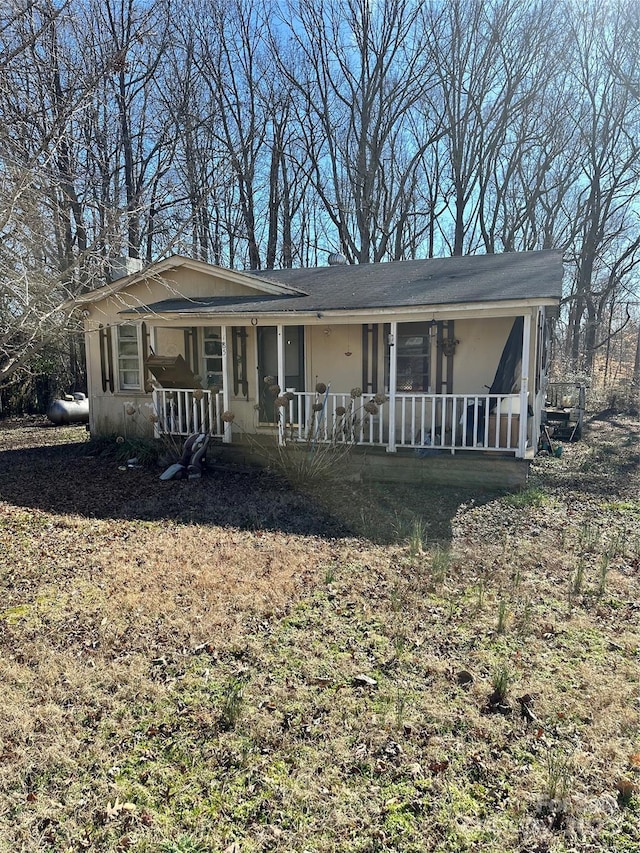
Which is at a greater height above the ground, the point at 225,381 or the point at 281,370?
the point at 281,370

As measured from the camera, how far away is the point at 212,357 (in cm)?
1137

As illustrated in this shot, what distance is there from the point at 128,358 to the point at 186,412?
2725 mm

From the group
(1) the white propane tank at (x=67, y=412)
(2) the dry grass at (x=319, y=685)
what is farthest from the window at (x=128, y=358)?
(2) the dry grass at (x=319, y=685)

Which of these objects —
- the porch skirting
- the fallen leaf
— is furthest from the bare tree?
the fallen leaf

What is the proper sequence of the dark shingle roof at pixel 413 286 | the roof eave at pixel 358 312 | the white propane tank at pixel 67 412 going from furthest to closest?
1. the white propane tank at pixel 67 412
2. the dark shingle roof at pixel 413 286
3. the roof eave at pixel 358 312

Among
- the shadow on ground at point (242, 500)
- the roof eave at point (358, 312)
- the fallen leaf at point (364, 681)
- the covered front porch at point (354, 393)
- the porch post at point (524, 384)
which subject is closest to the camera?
the fallen leaf at point (364, 681)

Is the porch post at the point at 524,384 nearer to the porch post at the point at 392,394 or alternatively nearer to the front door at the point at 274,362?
the porch post at the point at 392,394

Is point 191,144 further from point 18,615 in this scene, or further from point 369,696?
point 369,696

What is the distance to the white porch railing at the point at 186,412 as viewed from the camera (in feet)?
33.0

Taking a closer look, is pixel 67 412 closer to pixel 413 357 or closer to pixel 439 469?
pixel 413 357

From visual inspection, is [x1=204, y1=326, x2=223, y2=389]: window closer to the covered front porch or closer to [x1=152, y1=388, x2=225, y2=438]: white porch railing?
the covered front porch

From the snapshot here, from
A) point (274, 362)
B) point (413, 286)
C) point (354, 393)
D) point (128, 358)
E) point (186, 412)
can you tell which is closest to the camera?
point (354, 393)

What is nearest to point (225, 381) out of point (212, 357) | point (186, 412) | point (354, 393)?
point (186, 412)

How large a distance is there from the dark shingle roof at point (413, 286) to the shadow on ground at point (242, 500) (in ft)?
9.68
